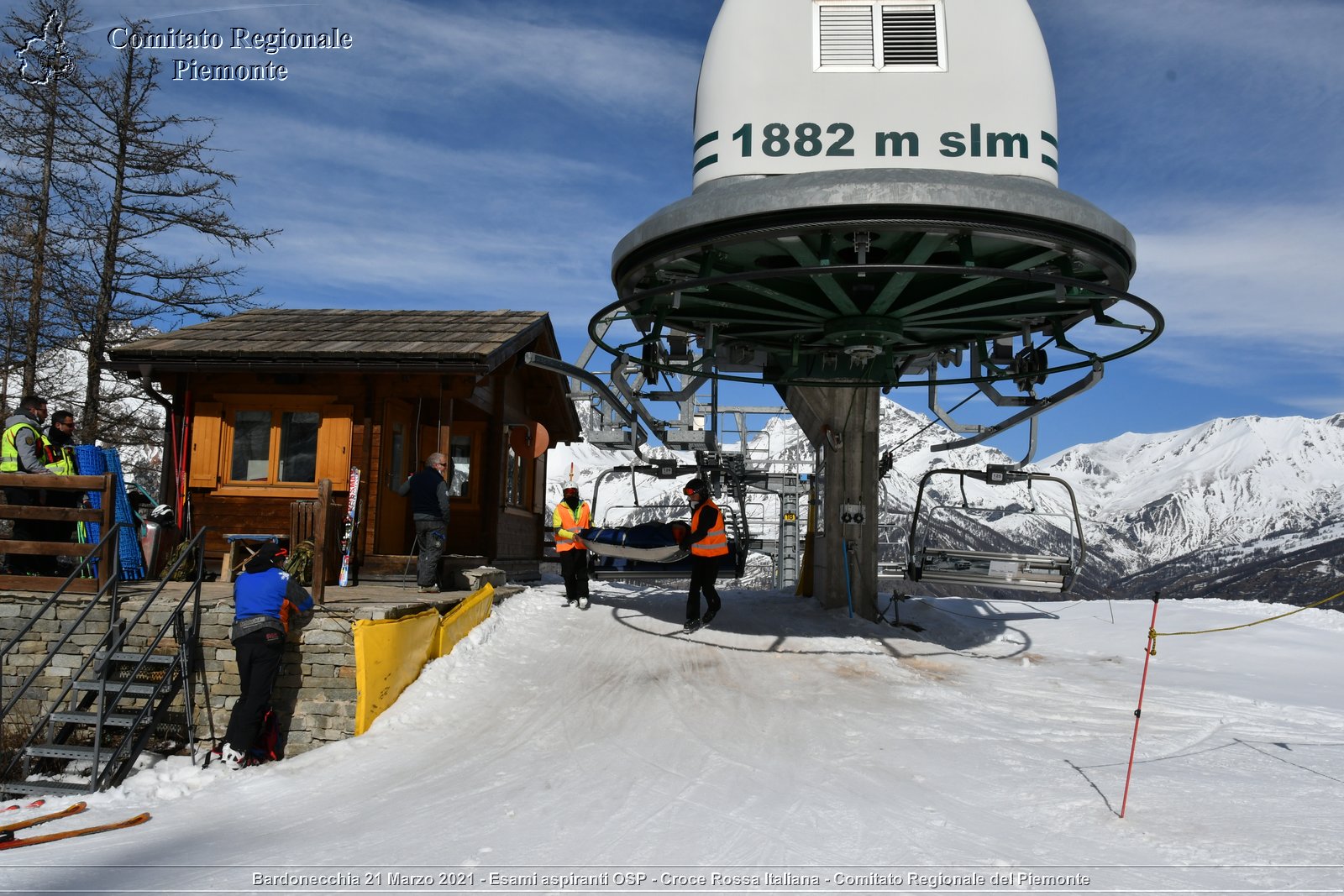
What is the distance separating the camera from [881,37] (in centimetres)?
820

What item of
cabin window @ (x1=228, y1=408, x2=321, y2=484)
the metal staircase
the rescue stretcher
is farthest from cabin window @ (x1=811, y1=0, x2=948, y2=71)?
cabin window @ (x1=228, y1=408, x2=321, y2=484)

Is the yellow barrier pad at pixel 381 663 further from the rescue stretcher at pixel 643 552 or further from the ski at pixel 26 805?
the rescue stretcher at pixel 643 552

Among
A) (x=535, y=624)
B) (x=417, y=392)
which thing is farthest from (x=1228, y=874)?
(x=417, y=392)

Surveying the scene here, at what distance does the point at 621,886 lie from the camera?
4.64 meters

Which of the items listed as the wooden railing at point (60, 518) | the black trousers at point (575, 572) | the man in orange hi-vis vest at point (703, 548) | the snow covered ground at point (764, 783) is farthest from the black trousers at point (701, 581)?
the wooden railing at point (60, 518)

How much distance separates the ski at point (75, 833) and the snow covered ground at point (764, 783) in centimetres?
13

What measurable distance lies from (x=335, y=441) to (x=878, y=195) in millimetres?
8934

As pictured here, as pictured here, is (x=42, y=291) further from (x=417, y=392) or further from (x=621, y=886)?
(x=621, y=886)

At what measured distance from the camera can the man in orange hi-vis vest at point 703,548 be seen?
11.8m

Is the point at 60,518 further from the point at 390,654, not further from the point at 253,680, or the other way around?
the point at 390,654

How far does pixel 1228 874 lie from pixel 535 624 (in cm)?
829

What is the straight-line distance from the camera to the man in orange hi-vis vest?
38.7 feet

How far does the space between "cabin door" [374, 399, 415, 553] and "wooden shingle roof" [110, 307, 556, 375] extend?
0.97 metres

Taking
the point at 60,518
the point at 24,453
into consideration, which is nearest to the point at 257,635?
the point at 60,518
